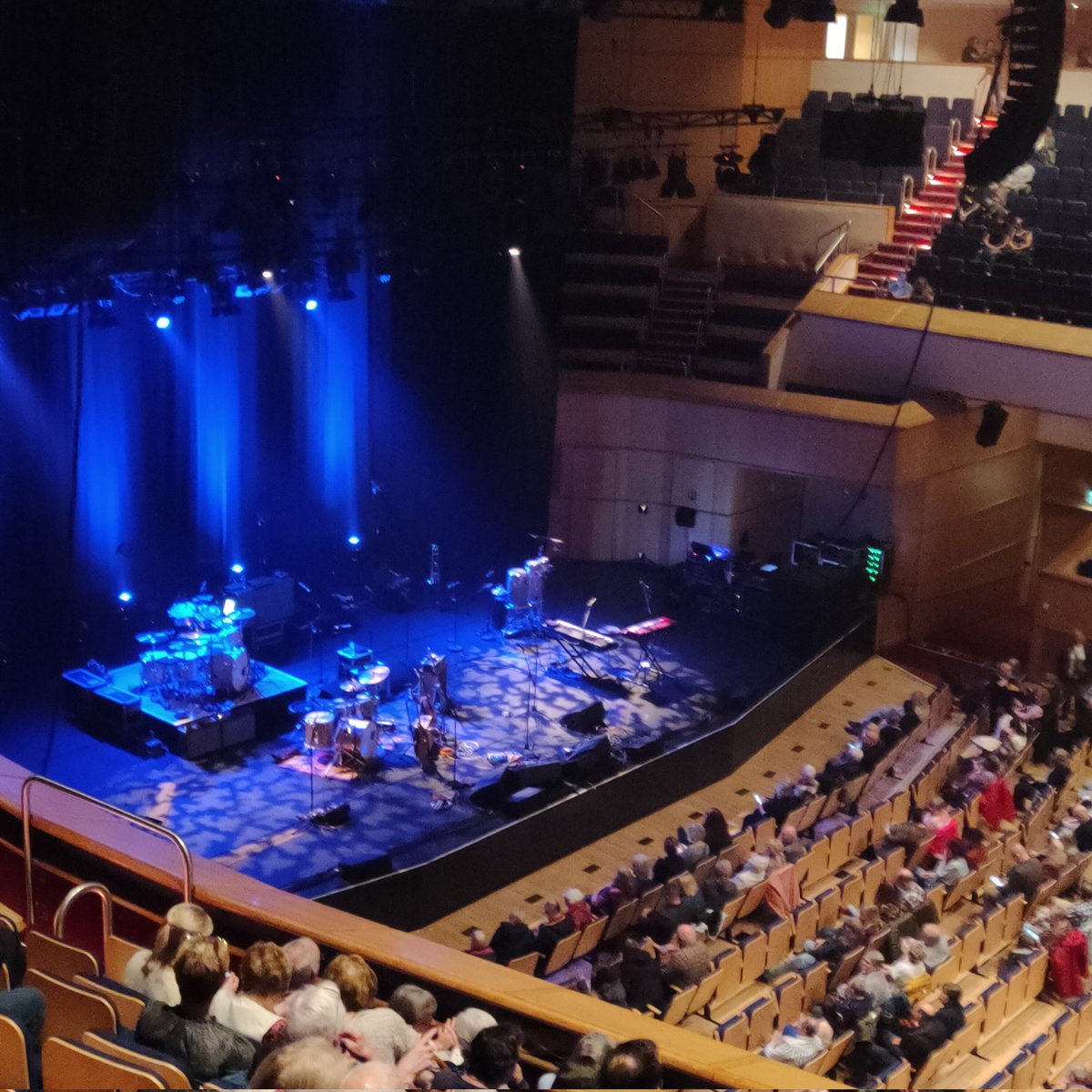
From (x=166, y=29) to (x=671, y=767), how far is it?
608 cm

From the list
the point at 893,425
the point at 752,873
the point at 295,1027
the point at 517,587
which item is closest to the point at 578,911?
the point at 752,873

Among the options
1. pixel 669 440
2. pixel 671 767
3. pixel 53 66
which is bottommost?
pixel 671 767

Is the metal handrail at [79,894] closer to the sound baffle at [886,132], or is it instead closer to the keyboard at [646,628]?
the keyboard at [646,628]

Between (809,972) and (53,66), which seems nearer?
(809,972)

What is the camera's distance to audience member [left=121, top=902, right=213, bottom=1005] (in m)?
3.59

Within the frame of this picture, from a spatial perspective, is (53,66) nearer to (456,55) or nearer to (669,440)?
(456,55)

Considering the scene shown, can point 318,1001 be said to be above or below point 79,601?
above

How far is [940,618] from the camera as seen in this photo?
15109 mm

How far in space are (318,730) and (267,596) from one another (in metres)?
2.06

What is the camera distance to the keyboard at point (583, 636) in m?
13.2

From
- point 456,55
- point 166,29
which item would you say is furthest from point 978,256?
point 166,29

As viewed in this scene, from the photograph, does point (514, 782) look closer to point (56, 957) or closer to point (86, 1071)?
point (56, 957)

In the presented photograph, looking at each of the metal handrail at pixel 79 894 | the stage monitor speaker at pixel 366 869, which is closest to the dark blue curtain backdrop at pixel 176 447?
the stage monitor speaker at pixel 366 869

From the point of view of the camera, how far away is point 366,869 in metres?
9.16
